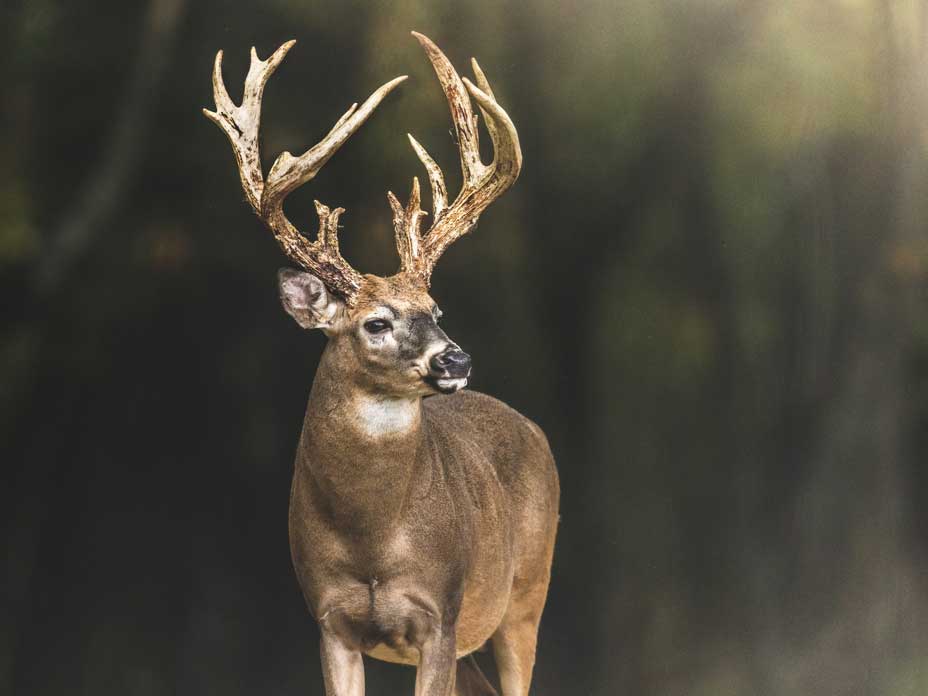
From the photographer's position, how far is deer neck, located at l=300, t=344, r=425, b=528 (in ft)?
18.3

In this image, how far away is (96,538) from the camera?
24.5ft

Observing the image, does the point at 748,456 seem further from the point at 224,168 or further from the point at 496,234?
the point at 224,168

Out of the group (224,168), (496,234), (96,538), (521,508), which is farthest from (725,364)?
(96,538)

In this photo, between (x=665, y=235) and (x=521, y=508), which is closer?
(x=521, y=508)

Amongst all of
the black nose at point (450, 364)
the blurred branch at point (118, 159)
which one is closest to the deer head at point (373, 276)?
the black nose at point (450, 364)

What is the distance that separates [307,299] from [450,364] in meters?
0.59

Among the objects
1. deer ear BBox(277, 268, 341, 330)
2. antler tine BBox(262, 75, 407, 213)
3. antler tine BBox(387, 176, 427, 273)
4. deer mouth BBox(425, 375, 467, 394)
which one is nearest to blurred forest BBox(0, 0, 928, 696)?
antler tine BBox(387, 176, 427, 273)

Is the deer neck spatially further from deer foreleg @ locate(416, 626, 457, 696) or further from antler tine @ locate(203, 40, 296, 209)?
antler tine @ locate(203, 40, 296, 209)

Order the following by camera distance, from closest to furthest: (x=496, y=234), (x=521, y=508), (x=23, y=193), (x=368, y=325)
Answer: (x=368, y=325), (x=521, y=508), (x=23, y=193), (x=496, y=234)

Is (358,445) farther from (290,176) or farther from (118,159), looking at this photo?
(118,159)

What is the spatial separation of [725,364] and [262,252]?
2262 mm

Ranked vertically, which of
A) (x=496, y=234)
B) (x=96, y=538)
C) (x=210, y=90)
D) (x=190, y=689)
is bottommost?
(x=190, y=689)

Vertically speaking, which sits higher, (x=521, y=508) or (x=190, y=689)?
(x=521, y=508)

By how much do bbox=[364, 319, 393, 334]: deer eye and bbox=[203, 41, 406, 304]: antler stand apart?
0.49ft
